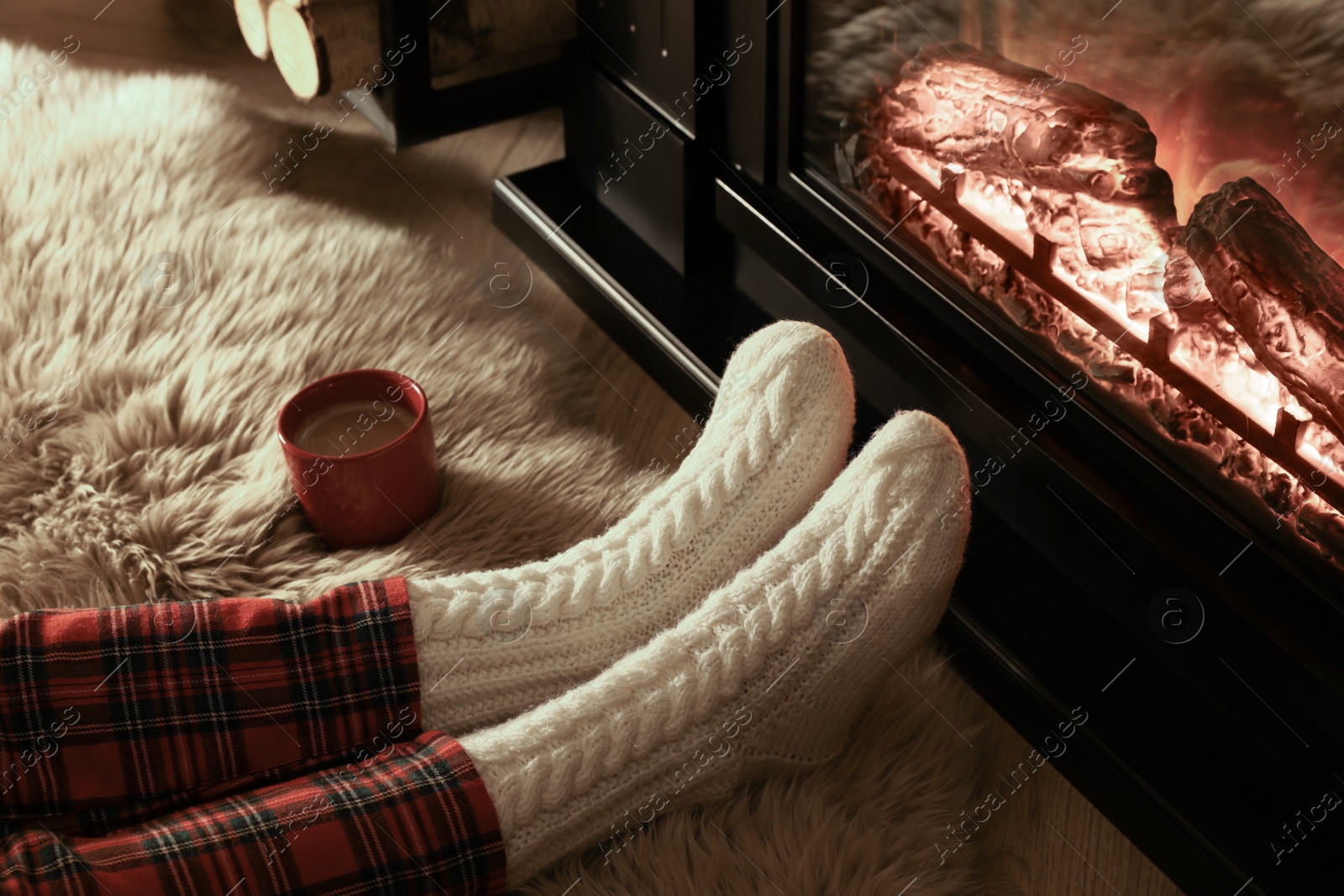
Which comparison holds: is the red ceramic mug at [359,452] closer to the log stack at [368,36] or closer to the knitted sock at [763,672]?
the knitted sock at [763,672]

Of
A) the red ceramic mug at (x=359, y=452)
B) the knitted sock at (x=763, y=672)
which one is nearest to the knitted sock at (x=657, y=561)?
the knitted sock at (x=763, y=672)

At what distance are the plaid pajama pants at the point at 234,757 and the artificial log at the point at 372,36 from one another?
825 millimetres

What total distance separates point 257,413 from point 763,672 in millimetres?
575

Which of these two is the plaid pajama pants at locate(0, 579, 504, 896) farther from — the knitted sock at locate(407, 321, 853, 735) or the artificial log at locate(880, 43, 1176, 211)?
the artificial log at locate(880, 43, 1176, 211)

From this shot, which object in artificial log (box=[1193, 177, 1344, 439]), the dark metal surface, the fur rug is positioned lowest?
the fur rug

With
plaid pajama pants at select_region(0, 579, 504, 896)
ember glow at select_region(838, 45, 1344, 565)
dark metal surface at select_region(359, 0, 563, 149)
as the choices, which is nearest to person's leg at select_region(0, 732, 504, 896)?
plaid pajama pants at select_region(0, 579, 504, 896)

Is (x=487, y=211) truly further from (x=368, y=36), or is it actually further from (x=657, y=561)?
(x=657, y=561)

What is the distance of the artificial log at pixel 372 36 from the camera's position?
4.42 feet

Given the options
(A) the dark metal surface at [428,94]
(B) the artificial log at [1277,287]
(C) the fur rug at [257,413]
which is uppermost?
(B) the artificial log at [1277,287]

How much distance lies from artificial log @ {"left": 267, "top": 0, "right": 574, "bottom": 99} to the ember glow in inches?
23.2

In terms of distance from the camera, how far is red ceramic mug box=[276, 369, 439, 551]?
3.10 feet

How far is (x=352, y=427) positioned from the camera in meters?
0.98

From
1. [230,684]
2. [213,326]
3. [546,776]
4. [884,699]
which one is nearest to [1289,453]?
[884,699]

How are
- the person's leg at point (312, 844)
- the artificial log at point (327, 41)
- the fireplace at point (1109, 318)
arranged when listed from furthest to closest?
the artificial log at point (327, 41) < the fireplace at point (1109, 318) < the person's leg at point (312, 844)
